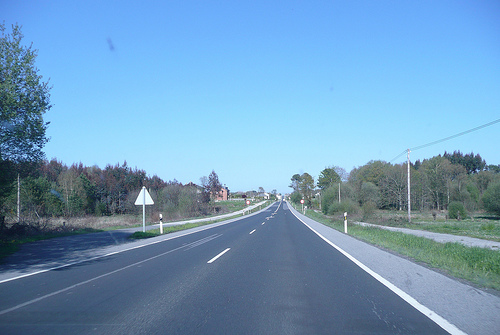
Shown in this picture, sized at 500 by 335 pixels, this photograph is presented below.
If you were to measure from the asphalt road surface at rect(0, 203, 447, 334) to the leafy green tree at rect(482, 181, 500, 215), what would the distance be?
53206 mm

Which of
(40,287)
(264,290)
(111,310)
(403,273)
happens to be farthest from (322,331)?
(40,287)

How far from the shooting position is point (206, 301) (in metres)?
6.79

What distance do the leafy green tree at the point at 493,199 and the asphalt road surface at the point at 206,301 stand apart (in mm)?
53206

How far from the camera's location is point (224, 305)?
6523 mm

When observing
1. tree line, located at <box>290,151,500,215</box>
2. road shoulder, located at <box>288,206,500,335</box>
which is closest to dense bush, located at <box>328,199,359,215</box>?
tree line, located at <box>290,151,500,215</box>

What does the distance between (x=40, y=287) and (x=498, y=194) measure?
6044 centimetres

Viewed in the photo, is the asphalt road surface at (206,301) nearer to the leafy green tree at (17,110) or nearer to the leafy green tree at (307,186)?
the leafy green tree at (17,110)

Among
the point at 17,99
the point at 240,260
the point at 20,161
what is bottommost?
the point at 240,260

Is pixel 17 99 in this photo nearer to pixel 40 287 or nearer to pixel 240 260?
pixel 40 287

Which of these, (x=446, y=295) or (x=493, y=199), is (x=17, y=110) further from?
(x=493, y=199)

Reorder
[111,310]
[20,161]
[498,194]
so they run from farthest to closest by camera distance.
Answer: [498,194] < [20,161] < [111,310]

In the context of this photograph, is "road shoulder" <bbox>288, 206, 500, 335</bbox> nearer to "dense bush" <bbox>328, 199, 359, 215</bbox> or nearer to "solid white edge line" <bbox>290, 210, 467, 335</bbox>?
"solid white edge line" <bbox>290, 210, 467, 335</bbox>

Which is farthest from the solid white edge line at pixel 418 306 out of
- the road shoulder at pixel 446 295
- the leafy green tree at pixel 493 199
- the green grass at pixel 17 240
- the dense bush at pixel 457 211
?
the leafy green tree at pixel 493 199

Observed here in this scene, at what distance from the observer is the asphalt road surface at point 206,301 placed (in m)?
5.40
